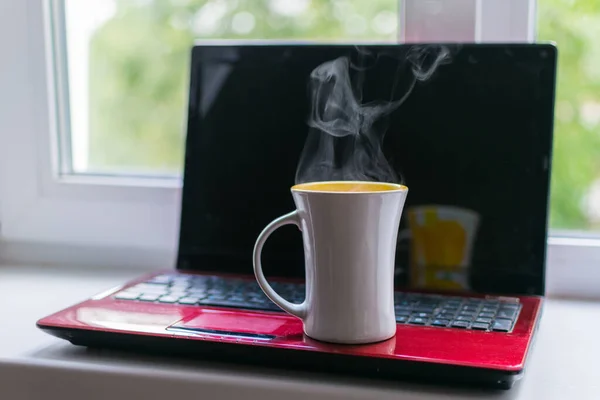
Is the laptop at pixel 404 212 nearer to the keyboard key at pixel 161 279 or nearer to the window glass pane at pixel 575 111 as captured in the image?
the keyboard key at pixel 161 279

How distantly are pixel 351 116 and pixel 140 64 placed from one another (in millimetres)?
470

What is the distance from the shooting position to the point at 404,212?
85 centimetres

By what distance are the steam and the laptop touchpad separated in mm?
195

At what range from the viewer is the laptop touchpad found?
656mm

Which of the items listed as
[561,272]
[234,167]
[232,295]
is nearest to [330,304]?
[232,295]

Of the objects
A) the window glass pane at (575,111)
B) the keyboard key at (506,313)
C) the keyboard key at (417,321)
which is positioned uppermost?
the window glass pane at (575,111)

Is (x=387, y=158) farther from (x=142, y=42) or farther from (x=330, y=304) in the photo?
(x=142, y=42)

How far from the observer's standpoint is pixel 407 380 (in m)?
0.60

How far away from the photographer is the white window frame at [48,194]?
3.58 ft

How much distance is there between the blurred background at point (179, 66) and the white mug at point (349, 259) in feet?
1.45

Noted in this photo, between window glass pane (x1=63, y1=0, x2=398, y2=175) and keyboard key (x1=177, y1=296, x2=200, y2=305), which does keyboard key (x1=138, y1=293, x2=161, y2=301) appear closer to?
keyboard key (x1=177, y1=296, x2=200, y2=305)

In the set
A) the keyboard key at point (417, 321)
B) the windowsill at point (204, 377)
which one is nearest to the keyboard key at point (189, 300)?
the windowsill at point (204, 377)

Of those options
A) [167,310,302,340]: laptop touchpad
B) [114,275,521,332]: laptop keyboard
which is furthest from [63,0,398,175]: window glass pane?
[167,310,302,340]: laptop touchpad

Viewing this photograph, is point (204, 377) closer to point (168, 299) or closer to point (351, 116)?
point (168, 299)
